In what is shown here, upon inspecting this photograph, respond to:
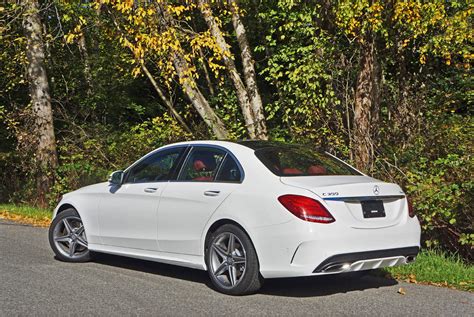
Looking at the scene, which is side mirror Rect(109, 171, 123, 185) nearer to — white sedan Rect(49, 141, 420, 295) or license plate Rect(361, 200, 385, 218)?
white sedan Rect(49, 141, 420, 295)

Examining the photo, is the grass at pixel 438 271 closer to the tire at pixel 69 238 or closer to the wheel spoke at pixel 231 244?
the wheel spoke at pixel 231 244

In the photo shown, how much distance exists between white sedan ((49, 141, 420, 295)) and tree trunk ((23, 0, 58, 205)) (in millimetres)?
9092

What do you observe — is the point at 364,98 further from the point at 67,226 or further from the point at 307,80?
the point at 67,226

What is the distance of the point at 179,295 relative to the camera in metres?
6.82

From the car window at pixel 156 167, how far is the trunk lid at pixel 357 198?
5.53 feet

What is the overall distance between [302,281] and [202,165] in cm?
173

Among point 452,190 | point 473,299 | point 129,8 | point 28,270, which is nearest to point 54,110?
point 129,8

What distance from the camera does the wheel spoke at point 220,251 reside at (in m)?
6.81

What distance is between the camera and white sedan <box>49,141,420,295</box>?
20.4 ft

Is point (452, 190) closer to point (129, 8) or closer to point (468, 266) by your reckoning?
point (468, 266)

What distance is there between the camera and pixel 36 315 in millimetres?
5945

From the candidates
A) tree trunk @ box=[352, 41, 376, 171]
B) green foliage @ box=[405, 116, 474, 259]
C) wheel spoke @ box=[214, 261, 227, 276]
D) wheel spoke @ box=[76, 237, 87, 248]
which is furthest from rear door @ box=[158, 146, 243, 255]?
tree trunk @ box=[352, 41, 376, 171]

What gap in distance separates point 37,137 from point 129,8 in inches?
266

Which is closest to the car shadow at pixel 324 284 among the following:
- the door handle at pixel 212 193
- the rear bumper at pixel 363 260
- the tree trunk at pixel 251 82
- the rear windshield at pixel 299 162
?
the rear bumper at pixel 363 260
